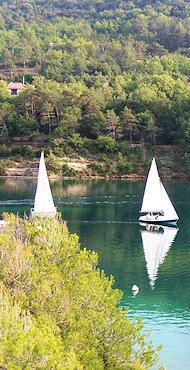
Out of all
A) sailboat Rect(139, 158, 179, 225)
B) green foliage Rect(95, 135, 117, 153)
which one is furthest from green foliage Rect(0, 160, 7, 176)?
sailboat Rect(139, 158, 179, 225)

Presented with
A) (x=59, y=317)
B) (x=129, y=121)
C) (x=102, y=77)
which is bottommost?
(x=59, y=317)

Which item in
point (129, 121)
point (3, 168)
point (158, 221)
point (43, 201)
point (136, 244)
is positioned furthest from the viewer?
point (129, 121)

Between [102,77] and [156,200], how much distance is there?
183ft

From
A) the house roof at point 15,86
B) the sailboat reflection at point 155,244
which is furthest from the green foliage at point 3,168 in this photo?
the sailboat reflection at point 155,244

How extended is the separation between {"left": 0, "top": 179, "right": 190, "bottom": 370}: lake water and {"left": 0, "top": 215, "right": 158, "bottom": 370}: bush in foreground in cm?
684

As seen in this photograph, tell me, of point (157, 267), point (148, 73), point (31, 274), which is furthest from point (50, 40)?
point (31, 274)

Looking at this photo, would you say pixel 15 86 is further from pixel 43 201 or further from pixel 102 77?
pixel 43 201

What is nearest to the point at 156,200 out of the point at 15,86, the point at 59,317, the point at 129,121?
the point at 129,121

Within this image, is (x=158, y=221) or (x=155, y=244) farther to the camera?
(x=158, y=221)

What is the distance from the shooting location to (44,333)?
15586mm

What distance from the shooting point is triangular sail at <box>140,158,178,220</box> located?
5403cm

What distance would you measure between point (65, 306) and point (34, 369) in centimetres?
435

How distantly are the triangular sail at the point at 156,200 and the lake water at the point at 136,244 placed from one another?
1.37 metres

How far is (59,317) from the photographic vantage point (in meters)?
18.8
